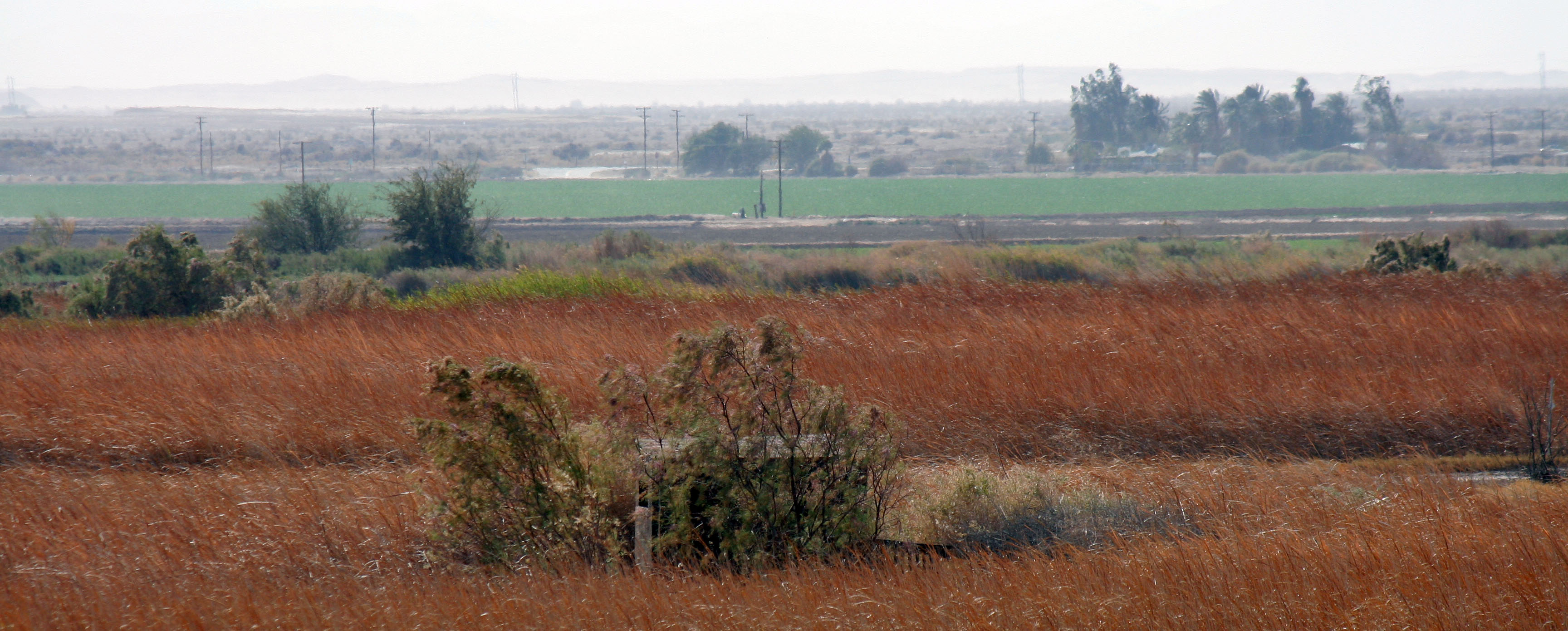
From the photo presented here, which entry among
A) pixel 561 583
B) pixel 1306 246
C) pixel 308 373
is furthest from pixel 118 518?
pixel 1306 246

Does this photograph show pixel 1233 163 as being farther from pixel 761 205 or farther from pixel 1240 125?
pixel 761 205

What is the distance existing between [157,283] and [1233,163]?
5239 inches

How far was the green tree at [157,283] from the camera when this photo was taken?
18.6m

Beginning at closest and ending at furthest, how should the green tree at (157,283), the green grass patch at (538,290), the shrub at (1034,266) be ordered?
the green grass patch at (538,290) < the green tree at (157,283) < the shrub at (1034,266)

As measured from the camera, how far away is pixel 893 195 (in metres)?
101

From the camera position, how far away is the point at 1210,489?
22.8 feet

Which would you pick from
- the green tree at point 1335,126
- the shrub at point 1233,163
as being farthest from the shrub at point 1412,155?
the shrub at point 1233,163

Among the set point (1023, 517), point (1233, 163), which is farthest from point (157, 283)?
point (1233, 163)

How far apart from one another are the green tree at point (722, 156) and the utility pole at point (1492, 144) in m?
84.1

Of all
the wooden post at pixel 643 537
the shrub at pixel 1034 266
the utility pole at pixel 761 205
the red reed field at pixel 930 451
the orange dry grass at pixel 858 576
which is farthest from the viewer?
the utility pole at pixel 761 205

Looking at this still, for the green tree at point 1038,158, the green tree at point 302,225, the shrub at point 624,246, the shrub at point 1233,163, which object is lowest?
the shrub at point 624,246

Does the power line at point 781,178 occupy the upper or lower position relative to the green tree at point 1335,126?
lower

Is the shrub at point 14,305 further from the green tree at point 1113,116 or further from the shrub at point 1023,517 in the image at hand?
the green tree at point 1113,116

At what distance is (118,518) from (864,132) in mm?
196894
